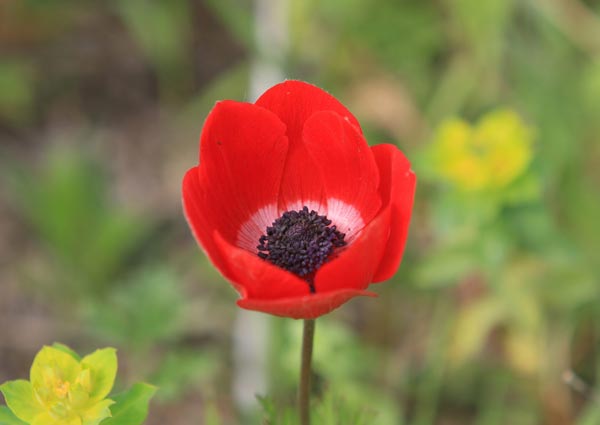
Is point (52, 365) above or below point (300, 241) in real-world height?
below

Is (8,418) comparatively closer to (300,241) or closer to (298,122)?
(300,241)

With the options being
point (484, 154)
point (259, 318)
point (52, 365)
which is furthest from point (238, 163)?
point (259, 318)

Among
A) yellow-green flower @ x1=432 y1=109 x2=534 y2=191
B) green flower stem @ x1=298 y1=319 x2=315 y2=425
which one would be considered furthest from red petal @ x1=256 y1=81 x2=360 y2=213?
yellow-green flower @ x1=432 y1=109 x2=534 y2=191

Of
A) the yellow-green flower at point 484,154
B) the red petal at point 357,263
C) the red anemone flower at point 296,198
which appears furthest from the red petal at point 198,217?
the yellow-green flower at point 484,154

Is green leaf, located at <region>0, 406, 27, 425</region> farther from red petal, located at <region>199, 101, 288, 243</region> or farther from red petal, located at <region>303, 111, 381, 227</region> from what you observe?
red petal, located at <region>303, 111, 381, 227</region>

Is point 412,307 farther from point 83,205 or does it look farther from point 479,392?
point 83,205

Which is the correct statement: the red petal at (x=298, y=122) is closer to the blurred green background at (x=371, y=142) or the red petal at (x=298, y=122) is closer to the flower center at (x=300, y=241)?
the flower center at (x=300, y=241)

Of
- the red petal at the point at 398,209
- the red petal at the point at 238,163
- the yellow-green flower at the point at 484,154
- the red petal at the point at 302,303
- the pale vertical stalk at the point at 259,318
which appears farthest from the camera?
the pale vertical stalk at the point at 259,318

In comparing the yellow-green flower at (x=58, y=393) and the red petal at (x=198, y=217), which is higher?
the red petal at (x=198, y=217)
